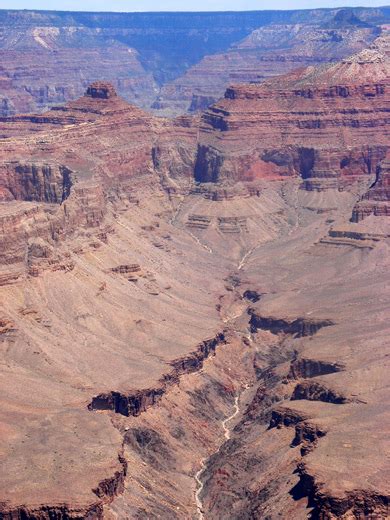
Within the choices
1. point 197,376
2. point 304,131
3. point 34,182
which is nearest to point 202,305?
point 197,376

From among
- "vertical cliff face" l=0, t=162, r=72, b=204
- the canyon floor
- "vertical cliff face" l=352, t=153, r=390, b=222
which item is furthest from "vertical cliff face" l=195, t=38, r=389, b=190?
"vertical cliff face" l=0, t=162, r=72, b=204

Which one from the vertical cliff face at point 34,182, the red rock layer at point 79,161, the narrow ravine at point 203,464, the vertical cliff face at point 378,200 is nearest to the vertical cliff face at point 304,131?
the red rock layer at point 79,161

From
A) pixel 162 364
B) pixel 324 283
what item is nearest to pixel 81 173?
pixel 324 283

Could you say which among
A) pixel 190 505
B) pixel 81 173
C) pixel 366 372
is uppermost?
pixel 81 173

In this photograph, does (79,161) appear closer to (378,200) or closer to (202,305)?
(202,305)

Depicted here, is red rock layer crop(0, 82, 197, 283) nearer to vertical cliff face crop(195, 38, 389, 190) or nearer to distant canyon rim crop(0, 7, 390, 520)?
distant canyon rim crop(0, 7, 390, 520)

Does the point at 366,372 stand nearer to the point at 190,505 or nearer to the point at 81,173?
the point at 190,505

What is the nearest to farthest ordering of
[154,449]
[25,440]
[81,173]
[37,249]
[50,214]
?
1. [25,440]
2. [154,449]
3. [37,249]
4. [50,214]
5. [81,173]
